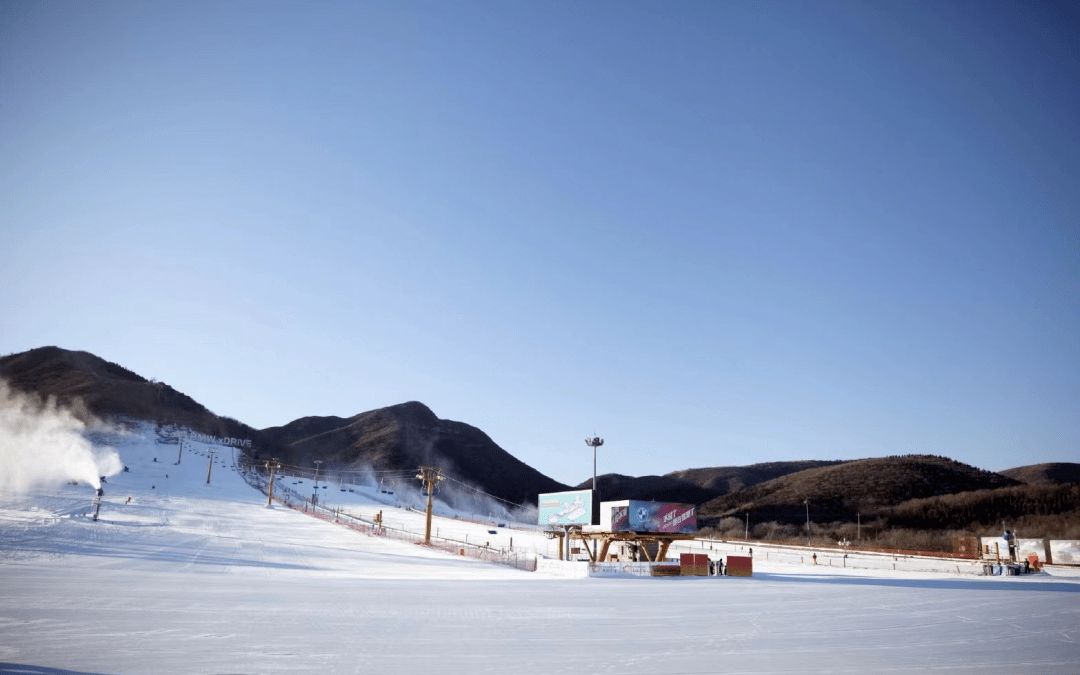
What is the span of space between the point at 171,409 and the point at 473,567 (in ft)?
621

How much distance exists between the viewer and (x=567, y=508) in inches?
1622

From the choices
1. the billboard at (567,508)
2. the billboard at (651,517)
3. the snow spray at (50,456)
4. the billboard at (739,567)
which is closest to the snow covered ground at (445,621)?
the billboard at (739,567)

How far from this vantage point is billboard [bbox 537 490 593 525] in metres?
40.0

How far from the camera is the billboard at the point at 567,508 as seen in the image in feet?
131

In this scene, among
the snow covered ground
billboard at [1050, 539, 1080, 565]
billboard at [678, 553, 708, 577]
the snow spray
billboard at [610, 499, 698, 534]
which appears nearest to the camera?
the snow covered ground

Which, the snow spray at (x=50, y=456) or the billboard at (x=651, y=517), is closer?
the billboard at (x=651, y=517)

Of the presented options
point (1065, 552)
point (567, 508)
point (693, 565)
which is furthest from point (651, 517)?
point (1065, 552)

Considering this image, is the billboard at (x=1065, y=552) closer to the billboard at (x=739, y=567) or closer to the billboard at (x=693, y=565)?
the billboard at (x=739, y=567)

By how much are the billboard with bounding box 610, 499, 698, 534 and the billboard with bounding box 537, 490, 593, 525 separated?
5.52ft

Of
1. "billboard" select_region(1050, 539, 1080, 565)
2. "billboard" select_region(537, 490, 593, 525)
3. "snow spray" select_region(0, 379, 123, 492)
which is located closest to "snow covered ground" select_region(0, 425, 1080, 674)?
"billboard" select_region(537, 490, 593, 525)

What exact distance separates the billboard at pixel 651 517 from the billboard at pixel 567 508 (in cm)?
168

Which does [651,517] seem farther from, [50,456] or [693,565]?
[50,456]

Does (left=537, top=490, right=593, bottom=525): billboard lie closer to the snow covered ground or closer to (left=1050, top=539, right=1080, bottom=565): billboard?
the snow covered ground

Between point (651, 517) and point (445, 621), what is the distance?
2793cm
